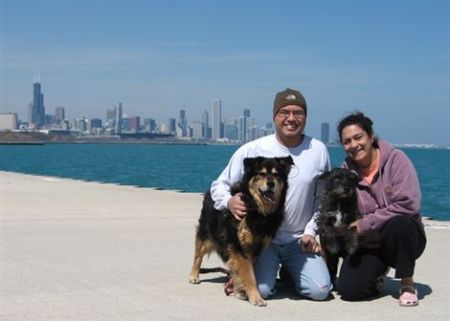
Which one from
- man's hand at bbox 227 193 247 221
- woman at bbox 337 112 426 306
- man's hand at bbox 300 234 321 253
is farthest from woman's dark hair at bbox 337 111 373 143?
man's hand at bbox 227 193 247 221

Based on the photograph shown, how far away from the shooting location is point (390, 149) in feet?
22.2

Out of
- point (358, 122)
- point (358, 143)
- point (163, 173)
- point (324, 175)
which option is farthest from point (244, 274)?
point (163, 173)

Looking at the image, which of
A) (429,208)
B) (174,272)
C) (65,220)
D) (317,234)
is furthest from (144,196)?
(429,208)

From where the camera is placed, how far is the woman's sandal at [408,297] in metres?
6.45

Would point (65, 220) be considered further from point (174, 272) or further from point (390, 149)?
point (390, 149)

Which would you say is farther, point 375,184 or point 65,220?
point 65,220

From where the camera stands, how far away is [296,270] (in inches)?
274

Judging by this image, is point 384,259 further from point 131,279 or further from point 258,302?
point 131,279

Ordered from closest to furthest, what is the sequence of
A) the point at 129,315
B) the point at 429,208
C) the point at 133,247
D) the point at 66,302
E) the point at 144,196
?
the point at 129,315 < the point at 66,302 < the point at 133,247 < the point at 144,196 < the point at 429,208

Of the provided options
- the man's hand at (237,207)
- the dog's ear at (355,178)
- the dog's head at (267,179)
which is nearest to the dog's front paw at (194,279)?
the man's hand at (237,207)

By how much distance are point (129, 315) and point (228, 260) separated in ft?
3.75

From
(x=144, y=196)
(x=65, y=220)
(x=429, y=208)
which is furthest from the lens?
(x=429, y=208)

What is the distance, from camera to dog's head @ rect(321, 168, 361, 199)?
21.0 feet

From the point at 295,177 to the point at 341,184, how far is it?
559 millimetres
